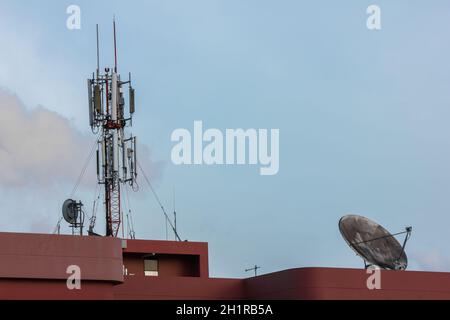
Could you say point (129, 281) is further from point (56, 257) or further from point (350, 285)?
point (350, 285)

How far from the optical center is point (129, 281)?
45500 mm

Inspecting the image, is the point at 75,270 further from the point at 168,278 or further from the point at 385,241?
the point at 385,241

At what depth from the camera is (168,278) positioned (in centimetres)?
4647

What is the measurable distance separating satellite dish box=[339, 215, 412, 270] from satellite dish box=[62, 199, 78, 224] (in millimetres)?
12522

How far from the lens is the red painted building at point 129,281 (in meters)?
38.3

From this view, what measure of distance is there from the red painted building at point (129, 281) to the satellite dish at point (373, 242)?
108 inches
